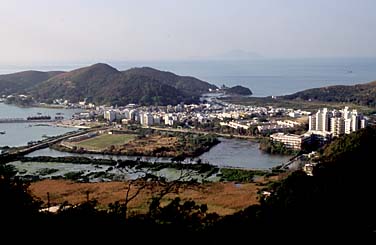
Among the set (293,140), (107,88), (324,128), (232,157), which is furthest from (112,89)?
(232,157)

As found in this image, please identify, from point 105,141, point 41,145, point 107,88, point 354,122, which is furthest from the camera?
point 107,88

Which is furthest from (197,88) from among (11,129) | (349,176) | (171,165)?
(349,176)

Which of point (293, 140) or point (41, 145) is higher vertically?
point (293, 140)

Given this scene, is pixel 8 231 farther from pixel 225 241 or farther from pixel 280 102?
pixel 280 102

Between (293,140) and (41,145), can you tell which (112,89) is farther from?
(293,140)

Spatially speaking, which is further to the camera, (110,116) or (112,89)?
(112,89)

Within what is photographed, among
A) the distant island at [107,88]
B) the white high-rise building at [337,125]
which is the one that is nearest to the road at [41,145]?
the white high-rise building at [337,125]

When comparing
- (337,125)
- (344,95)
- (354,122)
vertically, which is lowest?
(337,125)
